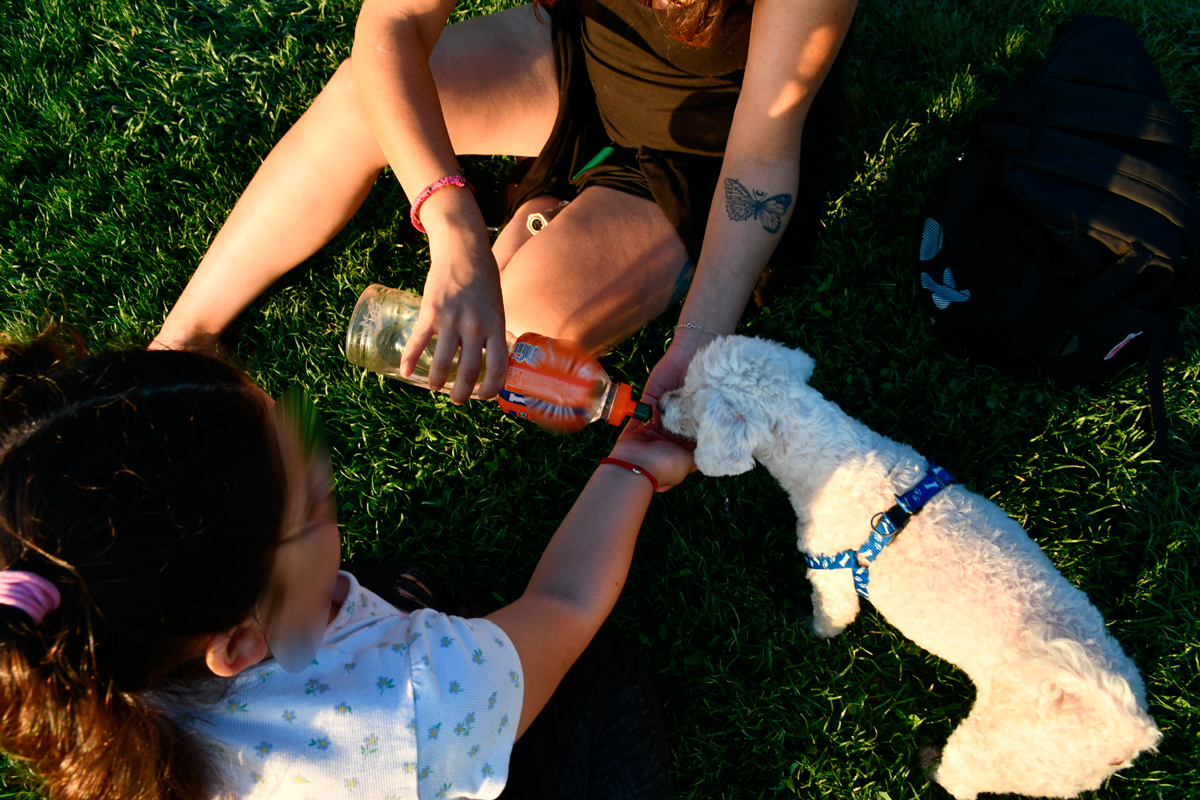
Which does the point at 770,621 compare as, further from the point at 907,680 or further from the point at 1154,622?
the point at 1154,622

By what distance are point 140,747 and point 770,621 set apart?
2146 millimetres

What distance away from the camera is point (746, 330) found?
10.3 feet

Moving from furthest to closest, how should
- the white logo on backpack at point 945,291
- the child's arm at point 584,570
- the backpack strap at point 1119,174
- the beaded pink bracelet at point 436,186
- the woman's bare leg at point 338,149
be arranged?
the white logo on backpack at point 945,291 < the woman's bare leg at point 338,149 < the backpack strap at point 1119,174 < the beaded pink bracelet at point 436,186 < the child's arm at point 584,570

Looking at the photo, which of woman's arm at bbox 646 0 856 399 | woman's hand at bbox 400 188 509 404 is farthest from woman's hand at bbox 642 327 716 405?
woman's hand at bbox 400 188 509 404

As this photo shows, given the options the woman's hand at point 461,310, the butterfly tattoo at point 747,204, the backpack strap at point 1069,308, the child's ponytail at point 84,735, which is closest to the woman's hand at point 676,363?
the butterfly tattoo at point 747,204

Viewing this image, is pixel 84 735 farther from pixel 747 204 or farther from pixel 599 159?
pixel 599 159

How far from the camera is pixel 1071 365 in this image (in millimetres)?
2773

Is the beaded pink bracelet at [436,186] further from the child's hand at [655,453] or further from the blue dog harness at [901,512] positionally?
the blue dog harness at [901,512]

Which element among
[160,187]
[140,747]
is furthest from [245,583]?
[160,187]

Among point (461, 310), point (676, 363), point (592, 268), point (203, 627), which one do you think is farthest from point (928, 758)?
point (203, 627)

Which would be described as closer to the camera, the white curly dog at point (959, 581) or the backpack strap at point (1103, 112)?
the white curly dog at point (959, 581)

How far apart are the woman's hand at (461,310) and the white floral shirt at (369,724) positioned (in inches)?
28.3

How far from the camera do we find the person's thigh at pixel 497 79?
2672 millimetres

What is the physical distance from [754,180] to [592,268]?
67 cm
